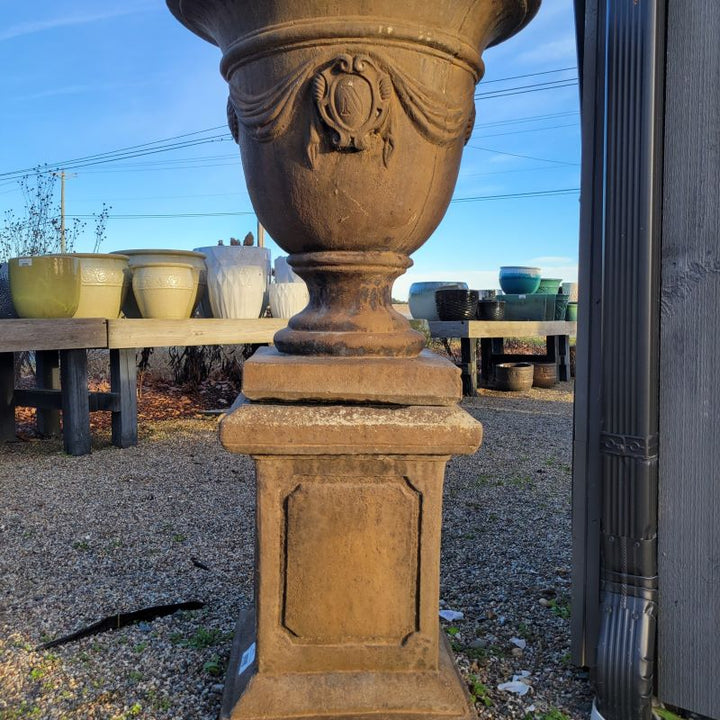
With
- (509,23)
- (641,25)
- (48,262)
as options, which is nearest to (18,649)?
(509,23)

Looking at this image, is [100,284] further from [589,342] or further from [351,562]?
[589,342]

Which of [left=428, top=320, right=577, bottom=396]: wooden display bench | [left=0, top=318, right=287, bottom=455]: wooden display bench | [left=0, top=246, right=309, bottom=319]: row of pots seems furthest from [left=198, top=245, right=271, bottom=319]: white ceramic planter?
[left=428, top=320, right=577, bottom=396]: wooden display bench

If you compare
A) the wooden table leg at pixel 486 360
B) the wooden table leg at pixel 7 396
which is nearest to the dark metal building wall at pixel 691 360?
the wooden table leg at pixel 7 396

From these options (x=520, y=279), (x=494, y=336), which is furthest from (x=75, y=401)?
(x=520, y=279)

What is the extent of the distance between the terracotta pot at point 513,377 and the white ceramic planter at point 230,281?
11.1 feet

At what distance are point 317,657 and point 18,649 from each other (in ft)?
3.19

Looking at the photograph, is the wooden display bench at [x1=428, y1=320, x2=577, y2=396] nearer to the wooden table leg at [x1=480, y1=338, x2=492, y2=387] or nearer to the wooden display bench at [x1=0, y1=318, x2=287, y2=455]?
the wooden table leg at [x1=480, y1=338, x2=492, y2=387]

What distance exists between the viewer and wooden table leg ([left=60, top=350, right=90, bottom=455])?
3.95 metres

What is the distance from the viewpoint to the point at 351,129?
49.4 inches

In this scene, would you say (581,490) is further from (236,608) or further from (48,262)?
(48,262)

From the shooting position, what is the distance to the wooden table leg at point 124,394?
4.22m

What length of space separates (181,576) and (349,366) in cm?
137

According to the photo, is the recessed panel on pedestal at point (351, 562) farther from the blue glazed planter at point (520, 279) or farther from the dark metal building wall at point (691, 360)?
the blue glazed planter at point (520, 279)

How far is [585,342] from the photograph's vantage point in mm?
1573
